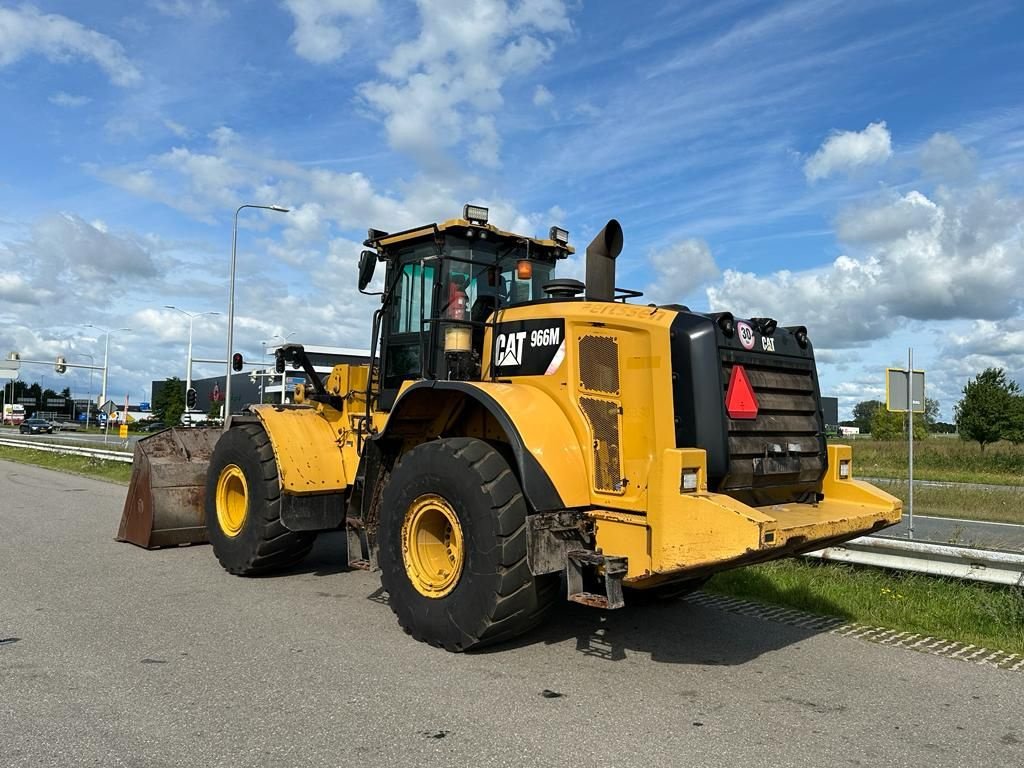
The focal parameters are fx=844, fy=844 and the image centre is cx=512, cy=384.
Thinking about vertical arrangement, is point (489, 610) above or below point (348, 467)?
below

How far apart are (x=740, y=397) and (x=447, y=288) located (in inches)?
95.5

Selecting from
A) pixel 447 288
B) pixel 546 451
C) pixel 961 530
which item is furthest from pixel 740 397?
pixel 961 530

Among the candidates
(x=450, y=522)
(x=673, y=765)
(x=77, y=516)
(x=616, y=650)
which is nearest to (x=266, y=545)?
(x=450, y=522)

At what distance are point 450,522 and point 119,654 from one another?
217 centimetres

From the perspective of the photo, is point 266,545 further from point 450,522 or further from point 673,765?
point 673,765

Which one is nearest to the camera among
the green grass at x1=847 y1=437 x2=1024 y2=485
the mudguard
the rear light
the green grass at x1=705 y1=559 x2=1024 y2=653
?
the rear light

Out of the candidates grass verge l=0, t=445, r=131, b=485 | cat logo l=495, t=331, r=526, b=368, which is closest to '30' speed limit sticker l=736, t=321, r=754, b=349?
cat logo l=495, t=331, r=526, b=368

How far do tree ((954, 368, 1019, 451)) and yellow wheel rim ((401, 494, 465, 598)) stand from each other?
3645cm

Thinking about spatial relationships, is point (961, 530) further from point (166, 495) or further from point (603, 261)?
point (166, 495)

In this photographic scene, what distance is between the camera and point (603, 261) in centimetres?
612

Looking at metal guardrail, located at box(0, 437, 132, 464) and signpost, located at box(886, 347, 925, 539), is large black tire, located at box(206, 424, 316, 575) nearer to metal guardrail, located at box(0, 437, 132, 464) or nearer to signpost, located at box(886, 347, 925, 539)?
signpost, located at box(886, 347, 925, 539)

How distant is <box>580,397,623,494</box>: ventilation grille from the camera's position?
16.7ft

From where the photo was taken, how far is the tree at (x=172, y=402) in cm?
6251

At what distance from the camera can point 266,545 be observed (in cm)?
724
